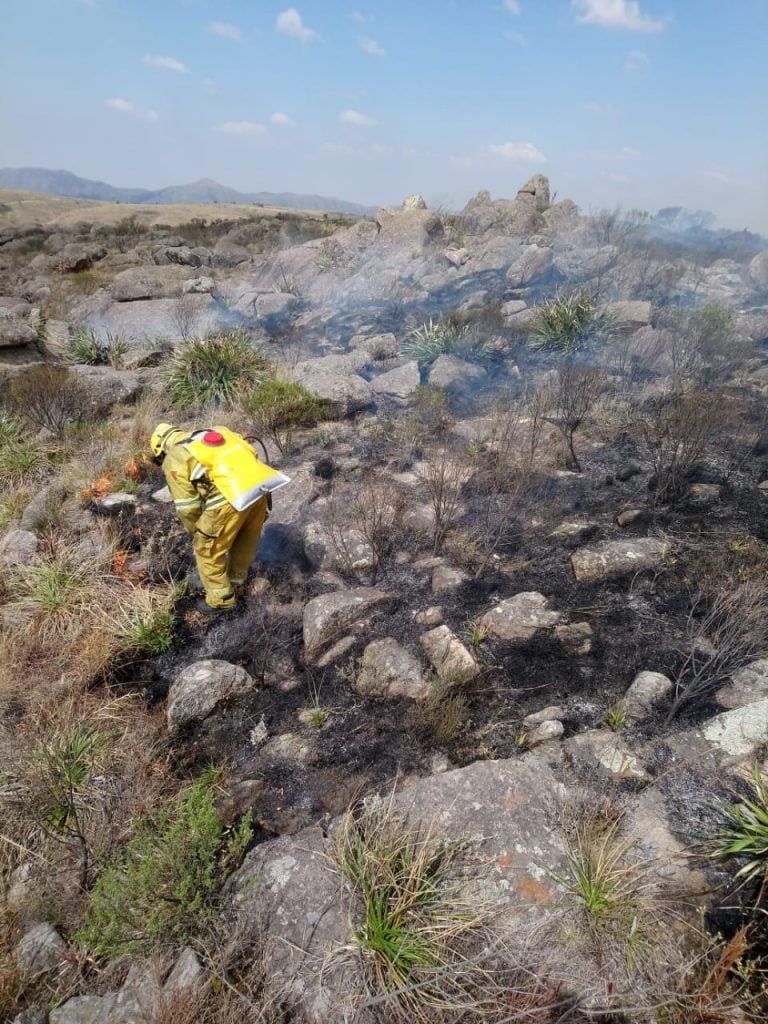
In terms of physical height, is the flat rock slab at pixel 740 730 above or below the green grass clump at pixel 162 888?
above

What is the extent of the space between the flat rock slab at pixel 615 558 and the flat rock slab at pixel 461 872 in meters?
1.73

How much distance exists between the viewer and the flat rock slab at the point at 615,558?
12.8ft

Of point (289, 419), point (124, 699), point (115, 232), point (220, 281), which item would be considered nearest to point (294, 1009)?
point (124, 699)

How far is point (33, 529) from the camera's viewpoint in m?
4.74

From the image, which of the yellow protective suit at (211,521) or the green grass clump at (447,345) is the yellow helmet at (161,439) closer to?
the yellow protective suit at (211,521)

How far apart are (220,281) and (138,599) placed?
12687mm

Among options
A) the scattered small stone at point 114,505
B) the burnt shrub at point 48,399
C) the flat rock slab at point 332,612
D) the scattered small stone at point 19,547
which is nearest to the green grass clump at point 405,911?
the flat rock slab at point 332,612

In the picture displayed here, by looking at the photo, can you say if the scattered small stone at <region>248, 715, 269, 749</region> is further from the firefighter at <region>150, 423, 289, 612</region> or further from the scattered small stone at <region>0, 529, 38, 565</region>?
the scattered small stone at <region>0, 529, 38, 565</region>

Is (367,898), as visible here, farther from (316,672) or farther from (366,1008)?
(316,672)

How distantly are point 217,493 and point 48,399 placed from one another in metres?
4.37

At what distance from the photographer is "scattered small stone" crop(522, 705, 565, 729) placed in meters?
2.87

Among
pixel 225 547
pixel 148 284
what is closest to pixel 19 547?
pixel 225 547

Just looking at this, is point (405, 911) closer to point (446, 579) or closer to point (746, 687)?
point (746, 687)

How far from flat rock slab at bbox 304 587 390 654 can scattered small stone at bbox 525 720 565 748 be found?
1405 mm
